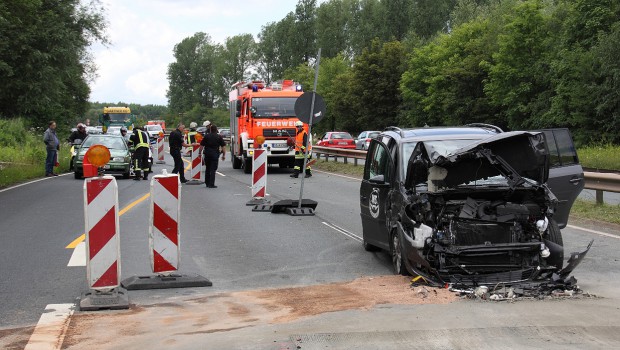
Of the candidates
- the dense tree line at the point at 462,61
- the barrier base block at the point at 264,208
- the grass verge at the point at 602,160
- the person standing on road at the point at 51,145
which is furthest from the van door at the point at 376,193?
the dense tree line at the point at 462,61

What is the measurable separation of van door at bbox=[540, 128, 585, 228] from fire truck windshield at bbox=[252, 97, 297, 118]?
19.8 meters

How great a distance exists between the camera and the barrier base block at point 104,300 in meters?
7.90

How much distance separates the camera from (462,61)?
69062mm

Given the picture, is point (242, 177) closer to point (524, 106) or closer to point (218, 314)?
point (218, 314)

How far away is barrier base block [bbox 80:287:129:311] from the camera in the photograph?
790 cm

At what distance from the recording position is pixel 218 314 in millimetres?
7660

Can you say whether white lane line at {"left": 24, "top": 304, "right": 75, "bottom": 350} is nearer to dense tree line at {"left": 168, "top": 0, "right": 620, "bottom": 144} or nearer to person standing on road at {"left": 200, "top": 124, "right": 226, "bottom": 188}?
person standing on road at {"left": 200, "top": 124, "right": 226, "bottom": 188}

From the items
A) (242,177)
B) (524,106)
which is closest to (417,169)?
(242,177)

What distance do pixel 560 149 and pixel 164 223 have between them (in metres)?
5.97

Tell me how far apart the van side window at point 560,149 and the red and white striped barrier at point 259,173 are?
8050 mm

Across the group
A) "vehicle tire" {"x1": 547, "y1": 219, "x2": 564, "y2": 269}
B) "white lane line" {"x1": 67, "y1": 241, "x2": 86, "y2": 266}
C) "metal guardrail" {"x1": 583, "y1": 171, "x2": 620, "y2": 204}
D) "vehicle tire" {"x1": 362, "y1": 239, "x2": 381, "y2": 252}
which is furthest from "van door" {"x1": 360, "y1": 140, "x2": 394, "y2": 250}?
"metal guardrail" {"x1": 583, "y1": 171, "x2": 620, "y2": 204}

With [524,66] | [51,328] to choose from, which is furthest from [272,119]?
[524,66]

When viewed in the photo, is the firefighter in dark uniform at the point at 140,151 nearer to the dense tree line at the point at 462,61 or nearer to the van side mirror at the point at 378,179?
the van side mirror at the point at 378,179

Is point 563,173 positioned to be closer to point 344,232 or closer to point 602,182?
point 344,232
